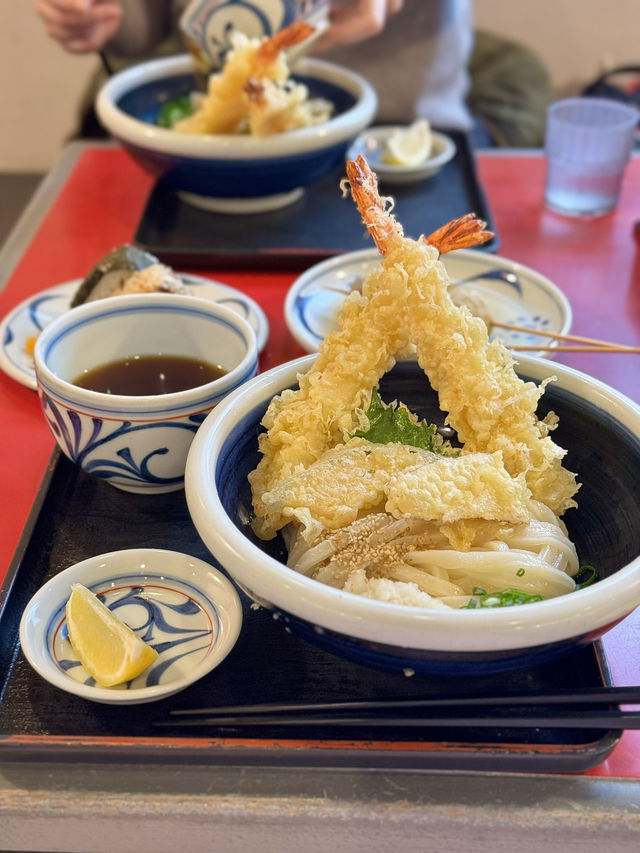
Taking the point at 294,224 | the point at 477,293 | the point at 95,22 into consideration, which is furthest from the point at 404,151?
the point at 95,22

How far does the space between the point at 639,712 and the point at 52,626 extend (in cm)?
73

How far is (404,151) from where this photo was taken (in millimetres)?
2416

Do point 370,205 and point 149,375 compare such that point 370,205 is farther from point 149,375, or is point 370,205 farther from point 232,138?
point 232,138

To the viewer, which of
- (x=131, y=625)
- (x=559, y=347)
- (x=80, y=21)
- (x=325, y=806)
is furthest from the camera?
(x=80, y=21)

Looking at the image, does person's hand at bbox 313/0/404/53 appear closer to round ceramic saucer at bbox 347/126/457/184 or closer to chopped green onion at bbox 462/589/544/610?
round ceramic saucer at bbox 347/126/457/184

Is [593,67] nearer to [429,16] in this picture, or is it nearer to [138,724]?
[429,16]

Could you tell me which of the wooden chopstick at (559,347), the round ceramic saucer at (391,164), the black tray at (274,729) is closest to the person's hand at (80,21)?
the round ceramic saucer at (391,164)

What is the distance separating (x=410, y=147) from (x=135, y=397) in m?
1.51

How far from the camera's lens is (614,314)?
1935mm

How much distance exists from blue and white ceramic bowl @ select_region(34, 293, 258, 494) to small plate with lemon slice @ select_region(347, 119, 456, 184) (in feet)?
3.62

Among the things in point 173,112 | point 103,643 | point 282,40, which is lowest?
point 103,643

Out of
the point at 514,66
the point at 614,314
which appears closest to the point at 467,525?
the point at 614,314

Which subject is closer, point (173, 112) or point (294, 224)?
point (294, 224)

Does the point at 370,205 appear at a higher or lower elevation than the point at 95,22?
higher
